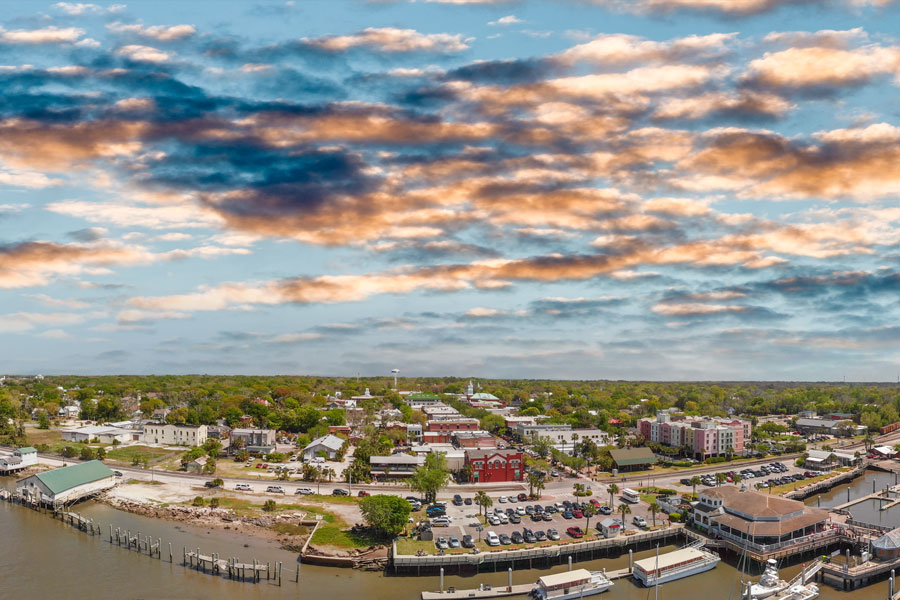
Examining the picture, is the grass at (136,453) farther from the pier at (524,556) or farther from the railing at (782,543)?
the railing at (782,543)

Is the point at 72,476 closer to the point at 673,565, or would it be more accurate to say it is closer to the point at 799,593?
the point at 673,565

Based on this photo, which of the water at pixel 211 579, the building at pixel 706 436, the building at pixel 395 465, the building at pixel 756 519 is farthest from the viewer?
the building at pixel 706 436

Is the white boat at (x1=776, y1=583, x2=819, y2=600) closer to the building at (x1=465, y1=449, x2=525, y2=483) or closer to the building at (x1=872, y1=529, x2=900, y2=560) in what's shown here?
the building at (x1=872, y1=529, x2=900, y2=560)

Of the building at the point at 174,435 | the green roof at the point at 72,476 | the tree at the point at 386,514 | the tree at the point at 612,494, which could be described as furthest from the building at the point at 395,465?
the building at the point at 174,435

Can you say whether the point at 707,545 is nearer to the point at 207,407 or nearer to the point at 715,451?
the point at 715,451

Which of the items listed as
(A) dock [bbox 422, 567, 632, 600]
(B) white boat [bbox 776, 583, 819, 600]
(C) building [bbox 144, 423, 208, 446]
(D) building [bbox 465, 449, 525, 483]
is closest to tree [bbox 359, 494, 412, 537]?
(A) dock [bbox 422, 567, 632, 600]

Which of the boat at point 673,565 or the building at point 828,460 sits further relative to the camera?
the building at point 828,460

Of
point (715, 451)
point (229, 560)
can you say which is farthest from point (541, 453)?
point (229, 560)
